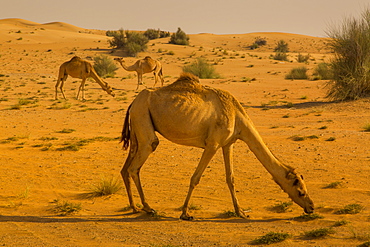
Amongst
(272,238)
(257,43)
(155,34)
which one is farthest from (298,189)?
(257,43)

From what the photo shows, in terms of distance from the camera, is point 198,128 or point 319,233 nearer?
point 319,233

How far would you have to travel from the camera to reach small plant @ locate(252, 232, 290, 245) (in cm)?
588

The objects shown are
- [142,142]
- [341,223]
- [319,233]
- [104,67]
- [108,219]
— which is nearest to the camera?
[319,233]

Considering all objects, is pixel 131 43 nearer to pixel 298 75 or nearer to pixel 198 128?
pixel 298 75

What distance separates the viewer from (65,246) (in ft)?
19.3

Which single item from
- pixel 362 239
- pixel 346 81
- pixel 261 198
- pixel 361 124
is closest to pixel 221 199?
pixel 261 198

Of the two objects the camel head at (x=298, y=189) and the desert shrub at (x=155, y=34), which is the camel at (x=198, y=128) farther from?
the desert shrub at (x=155, y=34)

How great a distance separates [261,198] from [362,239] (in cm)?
274

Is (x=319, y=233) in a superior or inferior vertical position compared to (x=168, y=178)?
superior

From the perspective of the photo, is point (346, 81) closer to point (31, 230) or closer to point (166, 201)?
point (166, 201)

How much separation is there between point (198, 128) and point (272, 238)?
6.75 feet

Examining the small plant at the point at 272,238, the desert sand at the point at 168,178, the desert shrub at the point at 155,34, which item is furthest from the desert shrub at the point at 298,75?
the desert shrub at the point at 155,34

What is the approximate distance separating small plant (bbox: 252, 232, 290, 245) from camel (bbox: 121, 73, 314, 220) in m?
0.97

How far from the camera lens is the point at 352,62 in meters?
21.3
